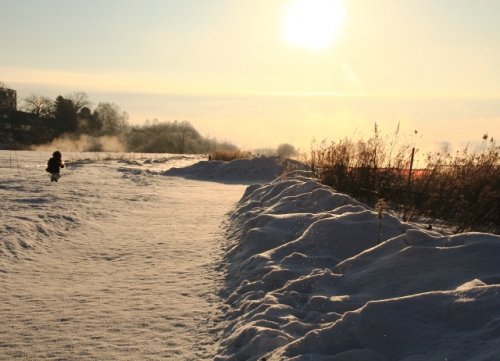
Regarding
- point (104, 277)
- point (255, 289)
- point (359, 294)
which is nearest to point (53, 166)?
point (104, 277)

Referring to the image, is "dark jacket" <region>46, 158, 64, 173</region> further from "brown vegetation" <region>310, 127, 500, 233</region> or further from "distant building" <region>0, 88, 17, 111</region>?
"distant building" <region>0, 88, 17, 111</region>

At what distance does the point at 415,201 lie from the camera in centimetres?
782

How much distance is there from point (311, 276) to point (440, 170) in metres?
5.13

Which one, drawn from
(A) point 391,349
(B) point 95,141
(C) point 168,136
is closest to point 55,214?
(A) point 391,349

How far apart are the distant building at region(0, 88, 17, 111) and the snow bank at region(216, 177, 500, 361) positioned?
64833 millimetres

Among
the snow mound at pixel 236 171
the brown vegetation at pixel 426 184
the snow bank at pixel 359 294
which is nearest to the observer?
the snow bank at pixel 359 294

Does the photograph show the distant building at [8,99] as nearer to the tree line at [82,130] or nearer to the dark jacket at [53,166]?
the tree line at [82,130]

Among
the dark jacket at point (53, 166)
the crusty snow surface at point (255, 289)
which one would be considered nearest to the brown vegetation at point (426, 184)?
the crusty snow surface at point (255, 289)

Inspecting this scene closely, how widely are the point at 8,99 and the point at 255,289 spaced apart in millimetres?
71195

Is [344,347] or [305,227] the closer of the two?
[344,347]

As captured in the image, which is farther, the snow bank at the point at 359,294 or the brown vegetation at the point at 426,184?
the brown vegetation at the point at 426,184

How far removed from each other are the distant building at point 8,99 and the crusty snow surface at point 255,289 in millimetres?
61827

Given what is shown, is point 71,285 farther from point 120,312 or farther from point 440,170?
point 440,170

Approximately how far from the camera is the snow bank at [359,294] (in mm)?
2738
